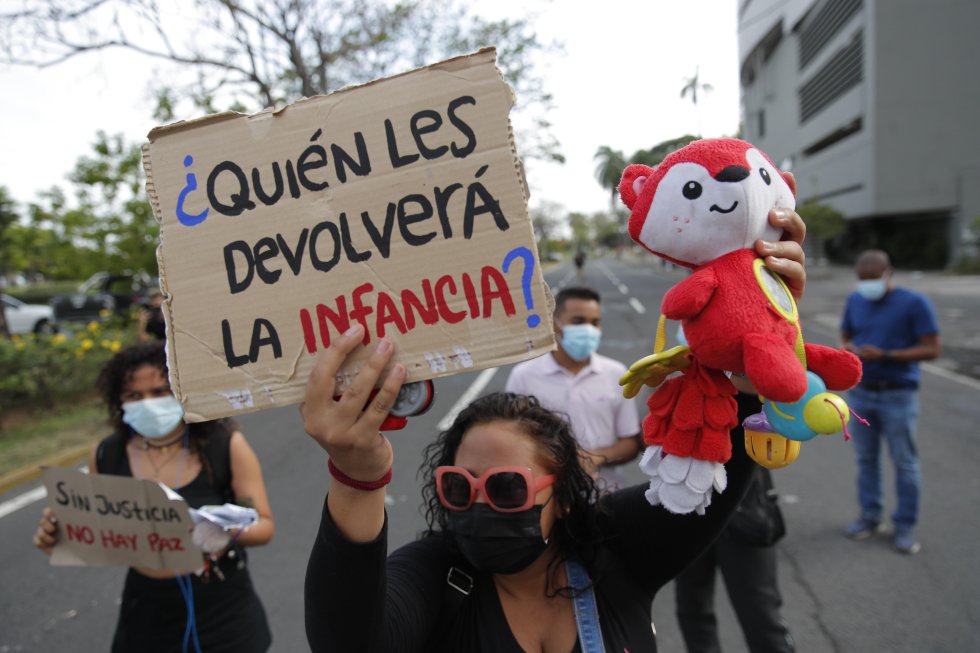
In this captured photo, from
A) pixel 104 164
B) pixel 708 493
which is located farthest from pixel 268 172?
pixel 104 164

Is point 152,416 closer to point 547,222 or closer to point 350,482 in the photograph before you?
point 350,482

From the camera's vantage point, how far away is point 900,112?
23.5m

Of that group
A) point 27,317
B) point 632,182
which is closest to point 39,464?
point 632,182

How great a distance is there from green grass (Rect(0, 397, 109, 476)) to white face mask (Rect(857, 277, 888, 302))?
6836 mm

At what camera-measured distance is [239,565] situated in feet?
7.59

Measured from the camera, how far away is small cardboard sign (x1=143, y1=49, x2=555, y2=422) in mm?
1056

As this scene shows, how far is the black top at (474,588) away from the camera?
1071mm

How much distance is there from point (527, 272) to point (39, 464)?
19.9ft

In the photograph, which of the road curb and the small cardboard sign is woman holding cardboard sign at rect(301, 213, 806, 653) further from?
the road curb

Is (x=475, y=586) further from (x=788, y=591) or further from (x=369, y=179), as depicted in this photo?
(x=788, y=591)

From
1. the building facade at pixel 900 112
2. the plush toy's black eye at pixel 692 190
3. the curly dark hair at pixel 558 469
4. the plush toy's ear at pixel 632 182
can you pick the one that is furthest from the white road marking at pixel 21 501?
the building facade at pixel 900 112

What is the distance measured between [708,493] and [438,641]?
746 mm

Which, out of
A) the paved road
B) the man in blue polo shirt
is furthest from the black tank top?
the man in blue polo shirt

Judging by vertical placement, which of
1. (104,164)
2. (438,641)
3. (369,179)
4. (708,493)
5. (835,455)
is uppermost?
(104,164)
